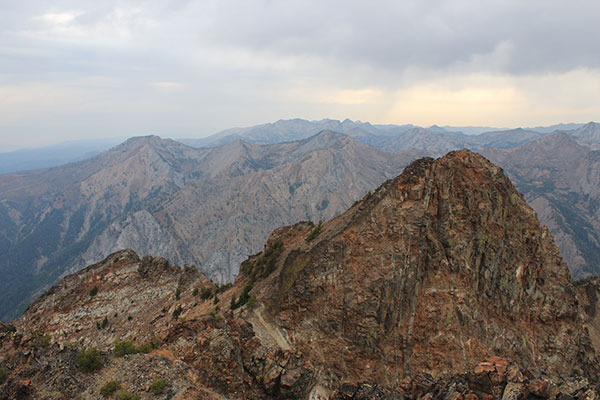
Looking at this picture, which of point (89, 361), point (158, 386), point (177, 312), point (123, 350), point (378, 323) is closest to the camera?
point (158, 386)

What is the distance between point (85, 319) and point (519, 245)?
48898 millimetres

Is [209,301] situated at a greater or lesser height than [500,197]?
lesser

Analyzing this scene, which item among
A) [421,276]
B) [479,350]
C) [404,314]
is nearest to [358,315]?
[404,314]

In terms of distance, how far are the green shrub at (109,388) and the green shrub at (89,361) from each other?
1780 millimetres

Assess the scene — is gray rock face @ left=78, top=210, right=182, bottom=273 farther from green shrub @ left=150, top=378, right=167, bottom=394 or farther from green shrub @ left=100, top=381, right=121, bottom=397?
green shrub @ left=150, top=378, right=167, bottom=394

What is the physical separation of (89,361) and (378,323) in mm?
19936

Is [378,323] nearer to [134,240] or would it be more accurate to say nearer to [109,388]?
[109,388]

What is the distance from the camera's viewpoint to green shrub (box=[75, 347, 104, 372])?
18.6 metres

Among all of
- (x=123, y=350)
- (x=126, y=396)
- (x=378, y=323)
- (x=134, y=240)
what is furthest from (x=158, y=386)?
(x=134, y=240)

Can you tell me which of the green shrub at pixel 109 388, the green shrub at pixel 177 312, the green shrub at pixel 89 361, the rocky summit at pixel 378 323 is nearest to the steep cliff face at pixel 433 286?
the rocky summit at pixel 378 323

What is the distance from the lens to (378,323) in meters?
25.2

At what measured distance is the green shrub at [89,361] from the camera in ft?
60.9

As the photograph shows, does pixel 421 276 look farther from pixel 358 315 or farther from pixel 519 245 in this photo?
pixel 519 245

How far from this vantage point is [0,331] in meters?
29.5
